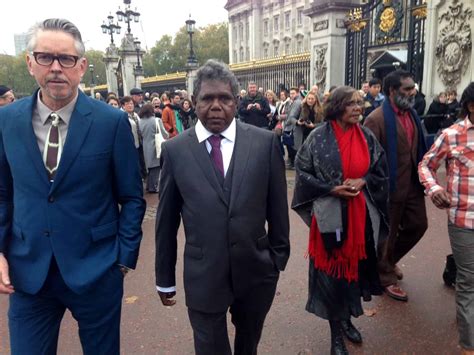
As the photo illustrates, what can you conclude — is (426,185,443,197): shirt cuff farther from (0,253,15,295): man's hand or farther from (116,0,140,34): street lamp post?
(116,0,140,34): street lamp post

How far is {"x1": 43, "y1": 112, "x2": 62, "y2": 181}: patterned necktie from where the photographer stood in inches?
Result: 84.0

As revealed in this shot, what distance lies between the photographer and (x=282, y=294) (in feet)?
13.5

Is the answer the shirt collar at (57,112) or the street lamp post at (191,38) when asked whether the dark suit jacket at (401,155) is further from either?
the street lamp post at (191,38)

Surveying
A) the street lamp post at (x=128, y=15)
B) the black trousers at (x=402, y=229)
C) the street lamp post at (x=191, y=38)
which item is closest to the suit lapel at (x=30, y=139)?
the black trousers at (x=402, y=229)

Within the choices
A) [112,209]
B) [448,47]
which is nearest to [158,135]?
[112,209]

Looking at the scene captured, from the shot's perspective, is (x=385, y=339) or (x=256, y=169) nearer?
(x=256, y=169)

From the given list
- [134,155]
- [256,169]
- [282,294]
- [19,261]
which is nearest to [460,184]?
[256,169]

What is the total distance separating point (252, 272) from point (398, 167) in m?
2.11

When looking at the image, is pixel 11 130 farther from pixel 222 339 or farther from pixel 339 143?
pixel 339 143

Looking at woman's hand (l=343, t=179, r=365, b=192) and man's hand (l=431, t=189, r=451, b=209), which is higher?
woman's hand (l=343, t=179, r=365, b=192)

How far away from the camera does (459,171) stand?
2.96 metres

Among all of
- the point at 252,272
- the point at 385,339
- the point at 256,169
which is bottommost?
the point at 385,339

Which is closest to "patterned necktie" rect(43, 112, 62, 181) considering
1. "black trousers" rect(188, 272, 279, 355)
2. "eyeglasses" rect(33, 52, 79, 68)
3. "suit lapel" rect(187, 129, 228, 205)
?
"eyeglasses" rect(33, 52, 79, 68)

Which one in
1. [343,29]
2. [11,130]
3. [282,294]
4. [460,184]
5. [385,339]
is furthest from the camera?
[343,29]
